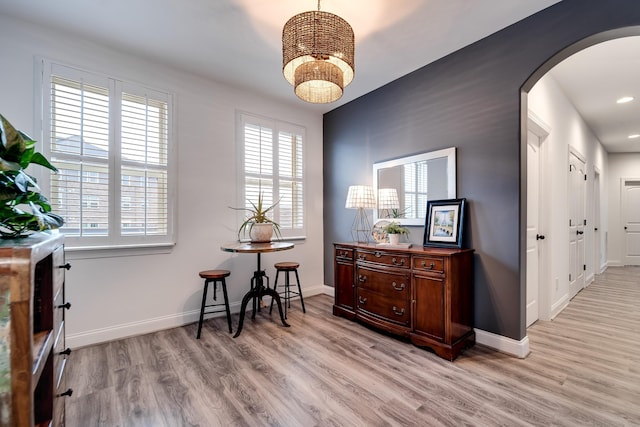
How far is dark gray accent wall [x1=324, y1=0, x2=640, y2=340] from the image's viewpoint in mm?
2213

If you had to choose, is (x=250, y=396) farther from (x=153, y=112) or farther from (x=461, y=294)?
(x=153, y=112)

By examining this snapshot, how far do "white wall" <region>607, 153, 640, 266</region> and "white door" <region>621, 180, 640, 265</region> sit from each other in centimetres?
10

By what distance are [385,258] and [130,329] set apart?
2.65 m

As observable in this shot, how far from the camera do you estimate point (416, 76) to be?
3.23 metres

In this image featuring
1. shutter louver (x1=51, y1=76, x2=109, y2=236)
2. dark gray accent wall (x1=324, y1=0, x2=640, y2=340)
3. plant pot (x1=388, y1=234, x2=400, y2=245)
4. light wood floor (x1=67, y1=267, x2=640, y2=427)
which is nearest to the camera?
light wood floor (x1=67, y1=267, x2=640, y2=427)

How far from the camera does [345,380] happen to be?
2.11 m

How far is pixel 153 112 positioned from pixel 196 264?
5.63ft

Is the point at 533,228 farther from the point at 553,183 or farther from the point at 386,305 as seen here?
the point at 386,305

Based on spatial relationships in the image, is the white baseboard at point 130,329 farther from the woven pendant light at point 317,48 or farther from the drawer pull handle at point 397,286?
the woven pendant light at point 317,48

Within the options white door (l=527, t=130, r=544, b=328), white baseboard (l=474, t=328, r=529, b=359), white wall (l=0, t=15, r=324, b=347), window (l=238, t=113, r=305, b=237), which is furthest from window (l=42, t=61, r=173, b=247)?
white door (l=527, t=130, r=544, b=328)

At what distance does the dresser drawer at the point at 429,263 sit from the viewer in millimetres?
2459

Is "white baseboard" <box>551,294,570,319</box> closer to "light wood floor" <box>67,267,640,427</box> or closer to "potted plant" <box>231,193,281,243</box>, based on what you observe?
"light wood floor" <box>67,267,640,427</box>

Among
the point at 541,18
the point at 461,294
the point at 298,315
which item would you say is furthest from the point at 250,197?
the point at 541,18

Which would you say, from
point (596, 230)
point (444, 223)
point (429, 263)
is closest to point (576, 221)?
point (596, 230)
